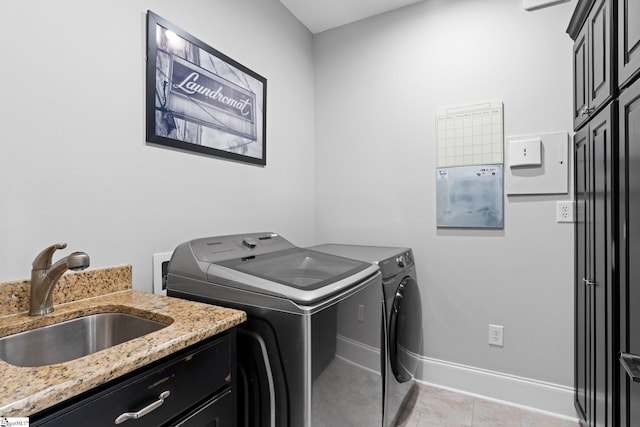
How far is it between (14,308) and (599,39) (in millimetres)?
2418

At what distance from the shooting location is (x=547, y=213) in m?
1.99

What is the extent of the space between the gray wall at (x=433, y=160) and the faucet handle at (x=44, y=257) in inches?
75.2

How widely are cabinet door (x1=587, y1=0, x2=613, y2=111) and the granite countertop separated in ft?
5.48

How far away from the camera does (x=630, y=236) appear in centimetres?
109

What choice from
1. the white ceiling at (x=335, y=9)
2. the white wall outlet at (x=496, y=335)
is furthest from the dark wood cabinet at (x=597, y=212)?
the white ceiling at (x=335, y=9)

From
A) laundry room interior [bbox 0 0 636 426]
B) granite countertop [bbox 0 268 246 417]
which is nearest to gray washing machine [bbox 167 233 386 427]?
granite countertop [bbox 0 268 246 417]

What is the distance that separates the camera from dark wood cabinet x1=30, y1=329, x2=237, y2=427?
0.68 metres

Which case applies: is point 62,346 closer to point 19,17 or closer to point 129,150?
point 129,150

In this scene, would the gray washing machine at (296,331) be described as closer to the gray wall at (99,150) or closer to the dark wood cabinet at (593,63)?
the gray wall at (99,150)

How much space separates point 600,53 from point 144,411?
2.05 m

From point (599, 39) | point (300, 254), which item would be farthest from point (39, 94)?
point (599, 39)

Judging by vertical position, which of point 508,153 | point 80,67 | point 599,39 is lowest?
point 508,153

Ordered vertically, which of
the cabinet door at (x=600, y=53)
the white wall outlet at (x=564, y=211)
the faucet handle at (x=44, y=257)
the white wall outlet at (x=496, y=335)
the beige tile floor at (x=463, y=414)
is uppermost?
the cabinet door at (x=600, y=53)

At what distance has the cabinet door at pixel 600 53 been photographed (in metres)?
1.25
